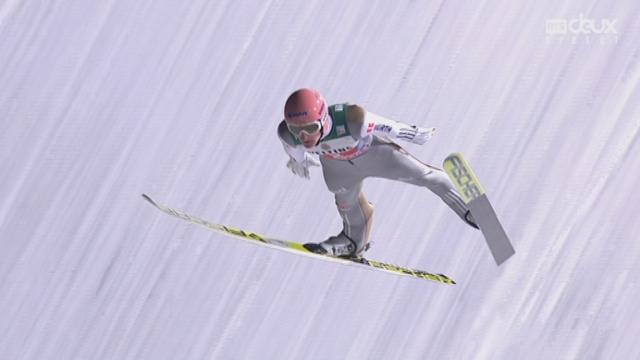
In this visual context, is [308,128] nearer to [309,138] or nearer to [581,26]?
[309,138]

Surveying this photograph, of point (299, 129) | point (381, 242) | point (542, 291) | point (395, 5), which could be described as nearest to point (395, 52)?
point (395, 5)

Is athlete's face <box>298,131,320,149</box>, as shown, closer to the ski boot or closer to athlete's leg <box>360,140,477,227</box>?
athlete's leg <box>360,140,477,227</box>

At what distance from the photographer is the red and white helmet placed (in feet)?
28.7

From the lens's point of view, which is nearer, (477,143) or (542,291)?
(542,291)

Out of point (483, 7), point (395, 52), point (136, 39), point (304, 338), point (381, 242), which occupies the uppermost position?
point (483, 7)

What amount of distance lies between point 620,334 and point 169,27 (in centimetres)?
661

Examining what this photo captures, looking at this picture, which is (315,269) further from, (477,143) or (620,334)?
(620,334)

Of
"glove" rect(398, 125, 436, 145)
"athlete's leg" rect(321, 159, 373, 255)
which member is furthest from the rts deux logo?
"glove" rect(398, 125, 436, 145)

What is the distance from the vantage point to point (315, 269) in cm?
1252

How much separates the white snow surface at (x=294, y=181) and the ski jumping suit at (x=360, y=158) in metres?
2.39

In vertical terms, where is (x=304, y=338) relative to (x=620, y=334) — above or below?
below

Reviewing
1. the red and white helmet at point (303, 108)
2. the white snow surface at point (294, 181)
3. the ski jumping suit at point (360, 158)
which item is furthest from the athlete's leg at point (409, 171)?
the white snow surface at point (294, 181)

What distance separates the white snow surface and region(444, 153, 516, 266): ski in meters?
2.63

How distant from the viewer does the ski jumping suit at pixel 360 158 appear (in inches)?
359
